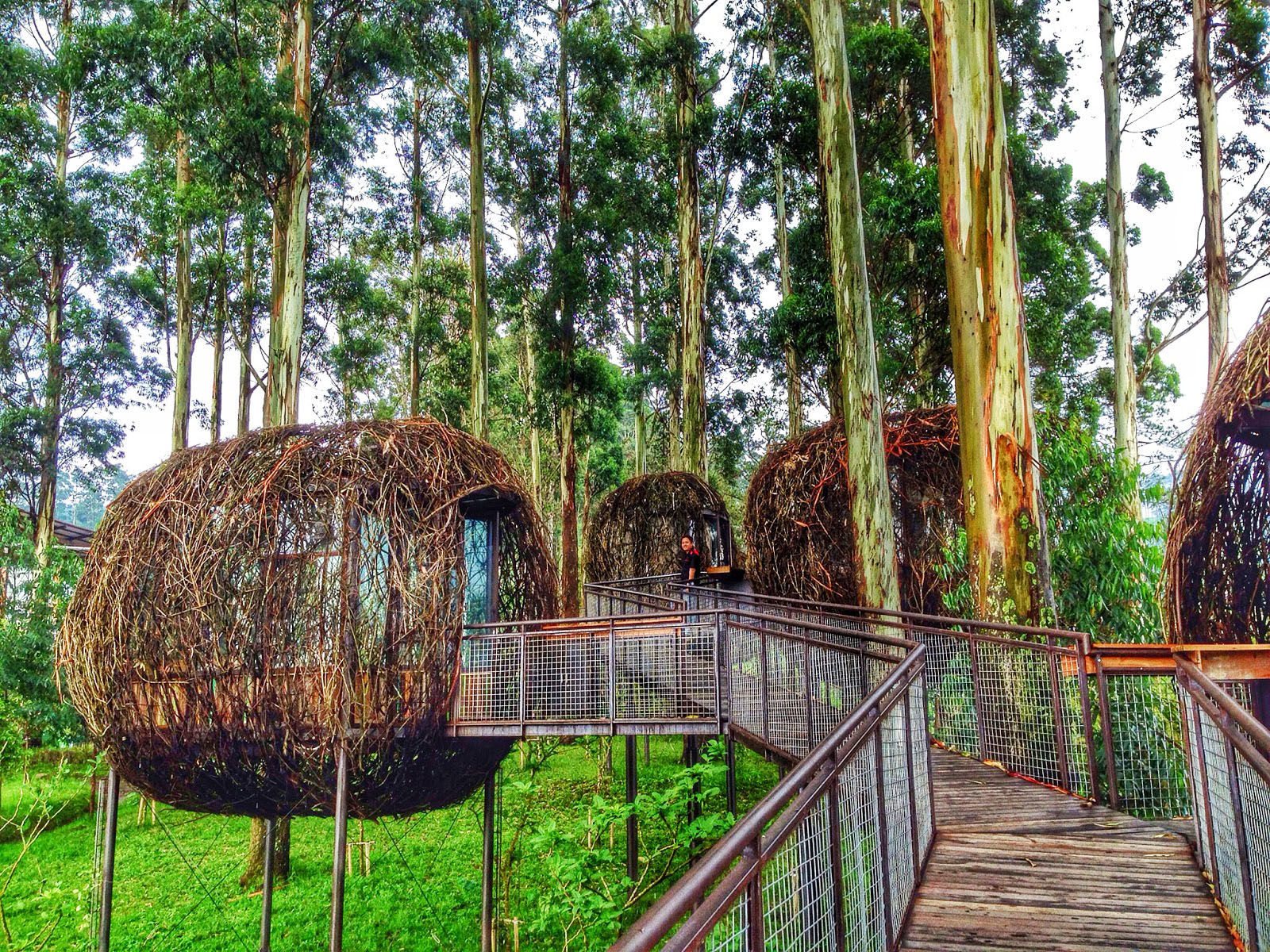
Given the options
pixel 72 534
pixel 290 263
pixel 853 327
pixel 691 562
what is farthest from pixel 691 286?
pixel 72 534

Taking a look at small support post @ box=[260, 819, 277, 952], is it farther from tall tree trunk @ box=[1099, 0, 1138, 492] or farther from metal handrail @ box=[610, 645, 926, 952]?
tall tree trunk @ box=[1099, 0, 1138, 492]

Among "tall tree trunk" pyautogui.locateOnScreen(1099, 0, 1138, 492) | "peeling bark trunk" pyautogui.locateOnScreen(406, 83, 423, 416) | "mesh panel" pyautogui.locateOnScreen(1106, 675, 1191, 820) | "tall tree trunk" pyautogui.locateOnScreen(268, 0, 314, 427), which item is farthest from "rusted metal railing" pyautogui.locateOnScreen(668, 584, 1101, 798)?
"peeling bark trunk" pyautogui.locateOnScreen(406, 83, 423, 416)

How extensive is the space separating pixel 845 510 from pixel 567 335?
11115 mm

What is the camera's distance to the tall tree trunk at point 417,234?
23.1 metres

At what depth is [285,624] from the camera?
723 cm

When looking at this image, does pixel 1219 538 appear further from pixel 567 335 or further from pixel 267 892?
pixel 567 335

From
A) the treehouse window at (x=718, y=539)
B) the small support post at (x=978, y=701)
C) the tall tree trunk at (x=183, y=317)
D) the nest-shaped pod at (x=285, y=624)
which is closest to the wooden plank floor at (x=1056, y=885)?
the small support post at (x=978, y=701)

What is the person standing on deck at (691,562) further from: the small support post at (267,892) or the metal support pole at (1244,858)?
the metal support pole at (1244,858)

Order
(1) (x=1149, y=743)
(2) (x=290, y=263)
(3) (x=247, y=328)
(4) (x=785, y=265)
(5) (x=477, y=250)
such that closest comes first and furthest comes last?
(1) (x=1149, y=743) → (2) (x=290, y=263) → (5) (x=477, y=250) → (3) (x=247, y=328) → (4) (x=785, y=265)

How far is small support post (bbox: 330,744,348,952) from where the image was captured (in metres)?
7.09

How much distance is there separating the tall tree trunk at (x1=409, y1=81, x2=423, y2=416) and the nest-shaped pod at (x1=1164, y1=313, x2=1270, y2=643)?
19.0 metres

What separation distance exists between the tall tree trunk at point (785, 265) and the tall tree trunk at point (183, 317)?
14.7 meters

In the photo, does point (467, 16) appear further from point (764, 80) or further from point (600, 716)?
point (600, 716)

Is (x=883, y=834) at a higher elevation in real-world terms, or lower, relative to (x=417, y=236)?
lower
